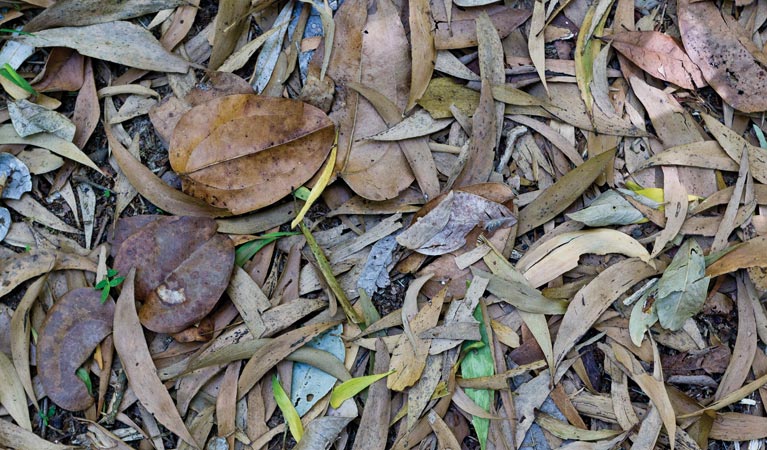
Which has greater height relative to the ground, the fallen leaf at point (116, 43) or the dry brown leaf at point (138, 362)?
the fallen leaf at point (116, 43)

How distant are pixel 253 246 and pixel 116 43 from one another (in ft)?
2.15

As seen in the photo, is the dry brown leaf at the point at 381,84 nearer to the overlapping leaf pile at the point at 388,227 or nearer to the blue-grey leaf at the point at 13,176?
the overlapping leaf pile at the point at 388,227

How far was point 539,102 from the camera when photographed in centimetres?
172

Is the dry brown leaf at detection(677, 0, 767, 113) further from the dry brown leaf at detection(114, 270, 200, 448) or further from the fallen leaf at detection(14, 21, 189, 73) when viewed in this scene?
the dry brown leaf at detection(114, 270, 200, 448)

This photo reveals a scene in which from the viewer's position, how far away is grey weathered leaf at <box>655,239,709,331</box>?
159cm

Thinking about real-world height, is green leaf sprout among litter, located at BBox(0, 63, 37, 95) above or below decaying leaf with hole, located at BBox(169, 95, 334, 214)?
above

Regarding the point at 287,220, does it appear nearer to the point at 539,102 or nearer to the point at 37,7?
the point at 539,102

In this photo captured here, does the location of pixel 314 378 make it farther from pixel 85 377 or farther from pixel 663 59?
pixel 663 59

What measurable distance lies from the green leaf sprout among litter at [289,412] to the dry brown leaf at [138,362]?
0.23 m

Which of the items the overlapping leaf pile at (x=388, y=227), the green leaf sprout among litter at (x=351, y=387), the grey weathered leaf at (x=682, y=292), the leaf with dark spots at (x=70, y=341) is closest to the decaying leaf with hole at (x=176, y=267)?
the overlapping leaf pile at (x=388, y=227)

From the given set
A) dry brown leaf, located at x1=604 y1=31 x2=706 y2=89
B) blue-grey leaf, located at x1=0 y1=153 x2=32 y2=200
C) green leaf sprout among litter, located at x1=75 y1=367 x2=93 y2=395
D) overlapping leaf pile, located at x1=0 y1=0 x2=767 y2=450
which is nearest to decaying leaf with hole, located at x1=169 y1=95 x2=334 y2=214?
overlapping leaf pile, located at x1=0 y1=0 x2=767 y2=450

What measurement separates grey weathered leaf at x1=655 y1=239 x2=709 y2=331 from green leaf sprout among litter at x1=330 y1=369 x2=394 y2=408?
26.9 inches

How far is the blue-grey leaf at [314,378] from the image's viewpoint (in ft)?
5.46

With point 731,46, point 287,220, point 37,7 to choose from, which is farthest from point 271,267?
point 731,46
